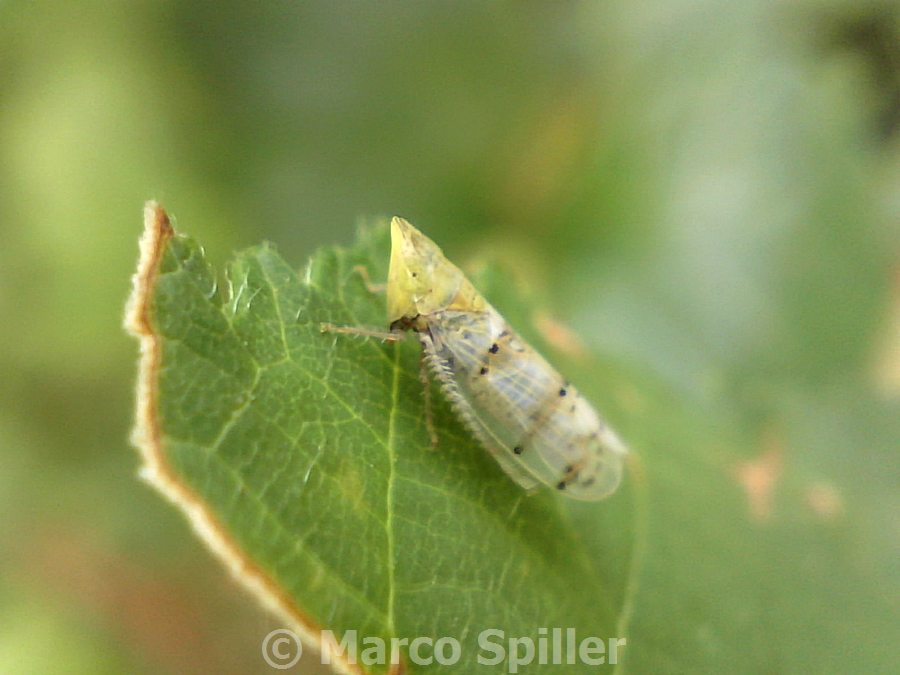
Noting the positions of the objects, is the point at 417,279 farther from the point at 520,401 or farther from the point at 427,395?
the point at 520,401

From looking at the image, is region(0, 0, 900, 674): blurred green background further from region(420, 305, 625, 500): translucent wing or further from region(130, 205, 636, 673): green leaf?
region(130, 205, 636, 673): green leaf

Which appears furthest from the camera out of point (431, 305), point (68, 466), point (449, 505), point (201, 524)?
point (68, 466)

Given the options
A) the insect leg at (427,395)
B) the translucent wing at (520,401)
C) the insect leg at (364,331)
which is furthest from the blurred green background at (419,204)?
the insect leg at (364,331)

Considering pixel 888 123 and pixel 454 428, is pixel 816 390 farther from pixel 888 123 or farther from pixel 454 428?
pixel 454 428

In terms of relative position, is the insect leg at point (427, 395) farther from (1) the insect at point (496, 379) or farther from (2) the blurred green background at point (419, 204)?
(2) the blurred green background at point (419, 204)

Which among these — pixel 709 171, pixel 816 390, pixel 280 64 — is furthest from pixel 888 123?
pixel 280 64

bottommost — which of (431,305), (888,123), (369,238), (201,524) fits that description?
(201,524)

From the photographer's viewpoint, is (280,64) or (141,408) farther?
(280,64)
